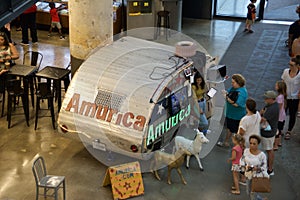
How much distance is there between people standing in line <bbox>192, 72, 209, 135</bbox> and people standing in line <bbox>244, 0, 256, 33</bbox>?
6.41 m

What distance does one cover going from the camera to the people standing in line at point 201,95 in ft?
29.0

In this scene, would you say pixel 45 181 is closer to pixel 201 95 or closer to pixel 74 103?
pixel 74 103

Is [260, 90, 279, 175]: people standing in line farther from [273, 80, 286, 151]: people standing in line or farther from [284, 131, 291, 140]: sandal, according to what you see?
[284, 131, 291, 140]: sandal

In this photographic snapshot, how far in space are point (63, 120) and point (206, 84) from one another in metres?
2.75

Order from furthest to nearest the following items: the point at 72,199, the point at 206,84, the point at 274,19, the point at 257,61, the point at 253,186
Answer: the point at 274,19
the point at 257,61
the point at 206,84
the point at 72,199
the point at 253,186

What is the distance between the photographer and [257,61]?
12898mm

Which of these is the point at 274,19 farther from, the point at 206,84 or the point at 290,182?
the point at 290,182

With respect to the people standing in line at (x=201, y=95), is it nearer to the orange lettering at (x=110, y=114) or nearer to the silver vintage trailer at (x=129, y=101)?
the silver vintage trailer at (x=129, y=101)

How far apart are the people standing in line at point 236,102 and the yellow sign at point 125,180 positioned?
191 centimetres

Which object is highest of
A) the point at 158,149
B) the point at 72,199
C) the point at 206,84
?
the point at 206,84

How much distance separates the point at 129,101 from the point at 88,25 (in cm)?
249

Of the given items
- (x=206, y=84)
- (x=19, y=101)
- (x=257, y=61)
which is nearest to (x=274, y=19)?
(x=257, y=61)

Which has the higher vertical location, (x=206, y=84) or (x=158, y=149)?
(x=206, y=84)

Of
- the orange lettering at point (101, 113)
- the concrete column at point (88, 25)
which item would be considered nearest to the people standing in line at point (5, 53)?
the concrete column at point (88, 25)
